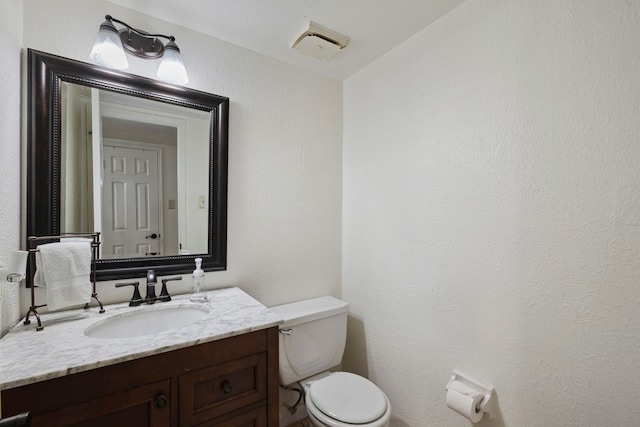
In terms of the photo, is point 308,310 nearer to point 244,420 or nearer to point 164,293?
point 244,420

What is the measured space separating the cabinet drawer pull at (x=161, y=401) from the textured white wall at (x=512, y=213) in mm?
1157

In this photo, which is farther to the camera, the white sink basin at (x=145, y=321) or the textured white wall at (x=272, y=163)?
the textured white wall at (x=272, y=163)

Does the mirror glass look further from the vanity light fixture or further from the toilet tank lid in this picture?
the toilet tank lid

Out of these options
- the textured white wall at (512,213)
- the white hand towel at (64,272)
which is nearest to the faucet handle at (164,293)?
the white hand towel at (64,272)

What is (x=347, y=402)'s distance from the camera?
51.8 inches

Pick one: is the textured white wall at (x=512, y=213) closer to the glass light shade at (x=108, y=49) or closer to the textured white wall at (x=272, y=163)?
the textured white wall at (x=272, y=163)

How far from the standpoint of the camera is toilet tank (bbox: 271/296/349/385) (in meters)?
1.48

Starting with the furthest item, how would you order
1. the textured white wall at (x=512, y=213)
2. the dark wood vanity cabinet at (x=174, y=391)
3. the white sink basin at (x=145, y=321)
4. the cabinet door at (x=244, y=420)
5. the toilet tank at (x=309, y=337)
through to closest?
the toilet tank at (x=309, y=337) → the white sink basin at (x=145, y=321) → the cabinet door at (x=244, y=420) → the textured white wall at (x=512, y=213) → the dark wood vanity cabinet at (x=174, y=391)

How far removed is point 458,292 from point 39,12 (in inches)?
84.0

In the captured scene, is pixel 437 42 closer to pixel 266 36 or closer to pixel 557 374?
pixel 266 36

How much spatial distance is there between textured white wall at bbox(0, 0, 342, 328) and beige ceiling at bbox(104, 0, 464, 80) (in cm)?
7

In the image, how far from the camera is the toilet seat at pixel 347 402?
1.20 meters

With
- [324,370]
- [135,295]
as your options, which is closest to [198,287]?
[135,295]

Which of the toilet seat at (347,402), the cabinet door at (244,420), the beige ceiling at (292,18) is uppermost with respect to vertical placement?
the beige ceiling at (292,18)
